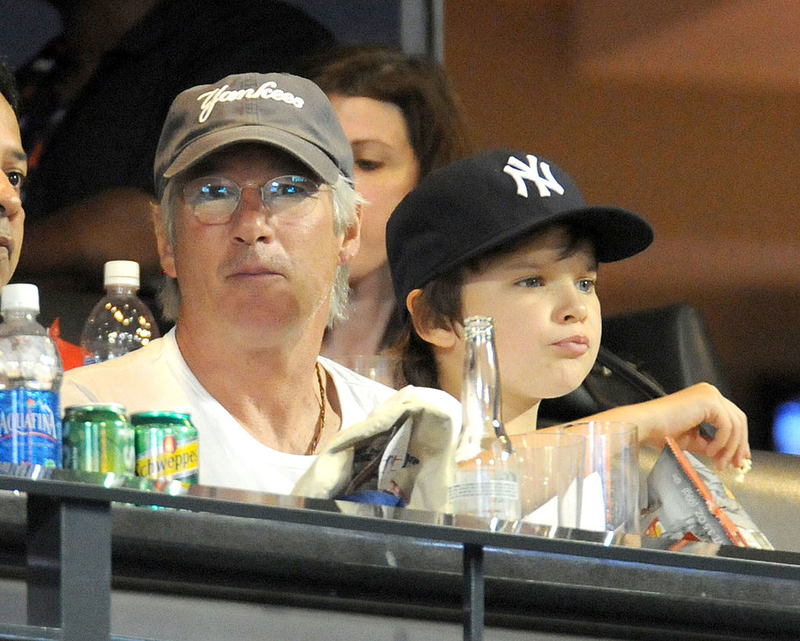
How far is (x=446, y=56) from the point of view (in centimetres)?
322

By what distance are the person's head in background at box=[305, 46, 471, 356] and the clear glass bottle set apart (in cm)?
102

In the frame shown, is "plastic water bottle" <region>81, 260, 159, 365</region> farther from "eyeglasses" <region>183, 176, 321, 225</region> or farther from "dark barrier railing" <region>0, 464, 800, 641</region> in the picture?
"dark barrier railing" <region>0, 464, 800, 641</region>

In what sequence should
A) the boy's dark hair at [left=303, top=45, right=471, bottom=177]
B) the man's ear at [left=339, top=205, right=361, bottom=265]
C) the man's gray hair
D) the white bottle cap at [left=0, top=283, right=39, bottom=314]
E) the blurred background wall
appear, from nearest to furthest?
the white bottle cap at [left=0, top=283, right=39, bottom=314]
the man's gray hair
the man's ear at [left=339, top=205, right=361, bottom=265]
the boy's dark hair at [left=303, top=45, right=471, bottom=177]
the blurred background wall

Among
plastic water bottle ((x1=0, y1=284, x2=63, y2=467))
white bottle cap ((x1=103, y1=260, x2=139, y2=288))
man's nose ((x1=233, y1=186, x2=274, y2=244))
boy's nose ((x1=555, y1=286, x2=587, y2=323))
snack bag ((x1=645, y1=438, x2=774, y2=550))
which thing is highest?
white bottle cap ((x1=103, y1=260, x2=139, y2=288))

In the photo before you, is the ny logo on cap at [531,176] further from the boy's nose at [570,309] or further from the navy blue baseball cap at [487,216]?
the boy's nose at [570,309]

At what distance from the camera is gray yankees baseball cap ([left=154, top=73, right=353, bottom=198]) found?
1498mm

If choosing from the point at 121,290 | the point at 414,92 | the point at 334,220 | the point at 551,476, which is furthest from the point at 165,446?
the point at 414,92

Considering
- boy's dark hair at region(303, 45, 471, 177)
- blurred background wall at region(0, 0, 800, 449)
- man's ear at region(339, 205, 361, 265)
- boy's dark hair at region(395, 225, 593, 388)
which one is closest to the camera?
man's ear at region(339, 205, 361, 265)

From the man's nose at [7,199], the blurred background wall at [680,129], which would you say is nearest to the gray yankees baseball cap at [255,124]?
the man's nose at [7,199]

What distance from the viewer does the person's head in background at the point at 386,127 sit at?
2273 mm

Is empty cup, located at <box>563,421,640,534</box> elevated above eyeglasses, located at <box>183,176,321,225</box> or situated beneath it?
situated beneath

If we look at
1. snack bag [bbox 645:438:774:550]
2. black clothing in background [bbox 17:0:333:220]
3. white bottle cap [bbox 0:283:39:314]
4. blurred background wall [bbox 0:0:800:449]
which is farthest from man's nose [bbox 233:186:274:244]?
blurred background wall [bbox 0:0:800:449]

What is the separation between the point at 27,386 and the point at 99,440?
0.12 m

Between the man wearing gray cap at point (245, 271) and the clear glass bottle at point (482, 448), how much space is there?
31 centimetres
